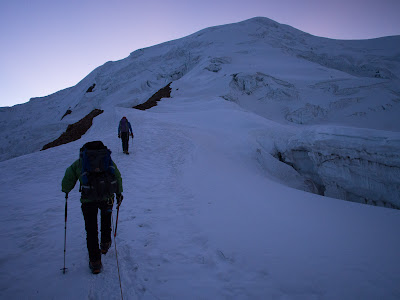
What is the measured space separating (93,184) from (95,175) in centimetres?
16

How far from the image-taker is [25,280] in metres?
3.32

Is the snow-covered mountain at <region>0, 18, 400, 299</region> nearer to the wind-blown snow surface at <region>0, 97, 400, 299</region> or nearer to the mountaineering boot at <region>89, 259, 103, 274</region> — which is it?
the wind-blown snow surface at <region>0, 97, 400, 299</region>

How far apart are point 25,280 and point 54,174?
6.31 m

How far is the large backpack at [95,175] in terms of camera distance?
11.0 ft

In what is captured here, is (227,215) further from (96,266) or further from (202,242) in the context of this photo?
(96,266)

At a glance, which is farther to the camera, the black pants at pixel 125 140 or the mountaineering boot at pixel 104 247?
the black pants at pixel 125 140

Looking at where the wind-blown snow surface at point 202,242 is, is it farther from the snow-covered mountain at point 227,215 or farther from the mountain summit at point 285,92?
the mountain summit at point 285,92

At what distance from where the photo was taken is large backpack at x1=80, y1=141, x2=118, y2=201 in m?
3.34

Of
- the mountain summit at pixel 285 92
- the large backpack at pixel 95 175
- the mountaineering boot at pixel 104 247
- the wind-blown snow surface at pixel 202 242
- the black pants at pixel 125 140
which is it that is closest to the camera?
the wind-blown snow surface at pixel 202 242

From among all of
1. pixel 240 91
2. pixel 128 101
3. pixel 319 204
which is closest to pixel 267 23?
pixel 240 91

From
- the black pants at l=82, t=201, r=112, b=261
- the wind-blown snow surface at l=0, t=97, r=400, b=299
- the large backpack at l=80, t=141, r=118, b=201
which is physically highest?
the large backpack at l=80, t=141, r=118, b=201

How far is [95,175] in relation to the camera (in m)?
3.45

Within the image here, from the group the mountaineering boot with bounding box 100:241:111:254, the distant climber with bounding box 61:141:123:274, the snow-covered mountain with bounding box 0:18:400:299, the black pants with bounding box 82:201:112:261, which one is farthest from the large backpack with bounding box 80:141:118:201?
the snow-covered mountain with bounding box 0:18:400:299

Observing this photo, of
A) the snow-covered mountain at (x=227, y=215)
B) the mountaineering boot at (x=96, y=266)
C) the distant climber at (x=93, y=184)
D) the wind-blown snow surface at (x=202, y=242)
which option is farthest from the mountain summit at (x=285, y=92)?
the mountaineering boot at (x=96, y=266)
